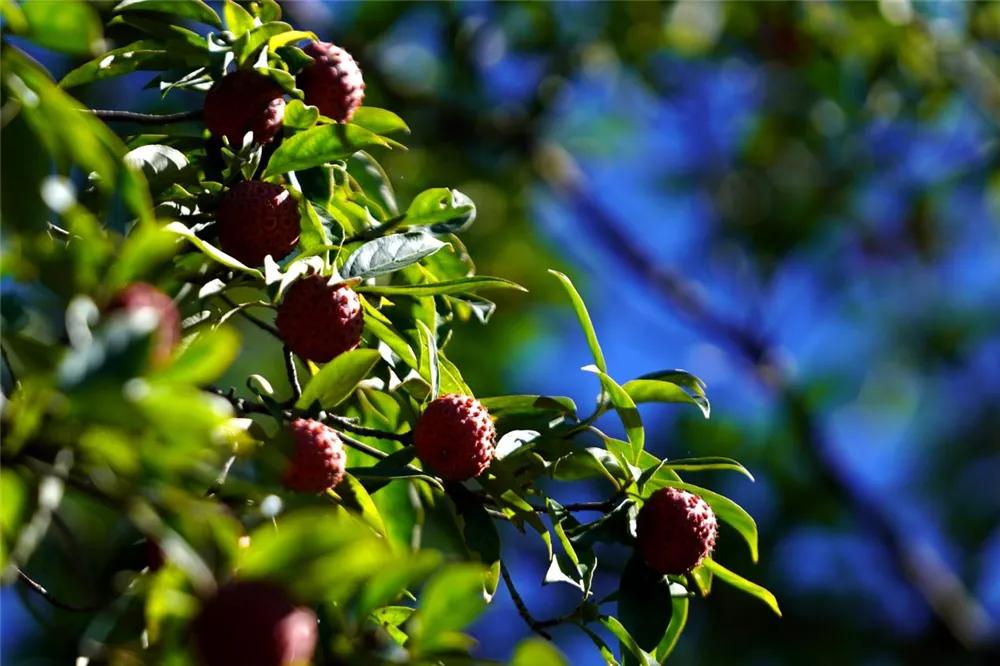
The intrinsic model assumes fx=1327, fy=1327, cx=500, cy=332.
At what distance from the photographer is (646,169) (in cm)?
505

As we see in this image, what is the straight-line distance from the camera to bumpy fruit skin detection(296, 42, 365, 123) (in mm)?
1207

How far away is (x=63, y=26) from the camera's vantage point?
2.72ft

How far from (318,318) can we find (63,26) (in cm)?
30

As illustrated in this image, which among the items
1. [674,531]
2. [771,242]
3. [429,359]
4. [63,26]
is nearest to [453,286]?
[429,359]

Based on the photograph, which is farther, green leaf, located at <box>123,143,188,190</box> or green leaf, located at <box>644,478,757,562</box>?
green leaf, located at <box>644,478,757,562</box>

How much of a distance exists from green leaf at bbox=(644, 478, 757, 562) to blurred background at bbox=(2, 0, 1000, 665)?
7.20 ft

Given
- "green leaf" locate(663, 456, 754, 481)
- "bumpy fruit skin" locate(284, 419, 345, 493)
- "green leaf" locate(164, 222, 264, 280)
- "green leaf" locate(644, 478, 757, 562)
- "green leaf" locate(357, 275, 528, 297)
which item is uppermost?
"green leaf" locate(164, 222, 264, 280)

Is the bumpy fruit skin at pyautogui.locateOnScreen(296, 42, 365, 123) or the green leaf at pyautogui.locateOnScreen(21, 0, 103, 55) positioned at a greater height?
the green leaf at pyautogui.locateOnScreen(21, 0, 103, 55)

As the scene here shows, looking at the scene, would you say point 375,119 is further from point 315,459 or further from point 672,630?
point 672,630

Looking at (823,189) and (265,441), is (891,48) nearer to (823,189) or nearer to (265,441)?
(823,189)

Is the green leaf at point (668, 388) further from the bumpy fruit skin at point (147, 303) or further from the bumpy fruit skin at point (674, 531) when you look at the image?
the bumpy fruit skin at point (147, 303)

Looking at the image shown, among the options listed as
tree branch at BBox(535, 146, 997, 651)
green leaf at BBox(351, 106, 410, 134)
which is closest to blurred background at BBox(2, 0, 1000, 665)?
tree branch at BBox(535, 146, 997, 651)

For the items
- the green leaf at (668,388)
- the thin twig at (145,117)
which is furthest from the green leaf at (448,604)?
the thin twig at (145,117)

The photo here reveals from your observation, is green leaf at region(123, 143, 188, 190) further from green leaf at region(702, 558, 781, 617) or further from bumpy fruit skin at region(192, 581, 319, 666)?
green leaf at region(702, 558, 781, 617)
